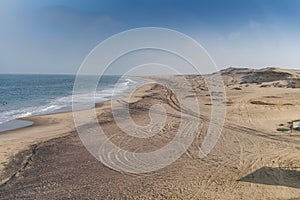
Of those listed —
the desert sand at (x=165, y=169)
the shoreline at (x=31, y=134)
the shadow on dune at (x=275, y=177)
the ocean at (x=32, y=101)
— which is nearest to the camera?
the desert sand at (x=165, y=169)

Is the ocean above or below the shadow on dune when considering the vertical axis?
below

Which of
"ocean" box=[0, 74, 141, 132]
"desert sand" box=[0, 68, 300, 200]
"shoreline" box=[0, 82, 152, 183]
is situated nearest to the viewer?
"desert sand" box=[0, 68, 300, 200]

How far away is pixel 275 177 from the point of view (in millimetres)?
7125

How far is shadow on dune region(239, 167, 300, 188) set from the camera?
678cm

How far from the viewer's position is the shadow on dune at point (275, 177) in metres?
6.78

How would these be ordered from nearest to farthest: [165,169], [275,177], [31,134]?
1. [275,177]
2. [165,169]
3. [31,134]

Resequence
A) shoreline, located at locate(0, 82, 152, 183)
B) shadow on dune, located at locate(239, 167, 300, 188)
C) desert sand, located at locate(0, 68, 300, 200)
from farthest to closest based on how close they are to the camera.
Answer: shoreline, located at locate(0, 82, 152, 183), shadow on dune, located at locate(239, 167, 300, 188), desert sand, located at locate(0, 68, 300, 200)

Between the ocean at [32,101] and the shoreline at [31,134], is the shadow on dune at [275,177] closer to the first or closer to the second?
the shoreline at [31,134]

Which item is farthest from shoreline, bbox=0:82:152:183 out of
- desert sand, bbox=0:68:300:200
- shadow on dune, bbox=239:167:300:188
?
shadow on dune, bbox=239:167:300:188

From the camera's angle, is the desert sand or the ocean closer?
the desert sand

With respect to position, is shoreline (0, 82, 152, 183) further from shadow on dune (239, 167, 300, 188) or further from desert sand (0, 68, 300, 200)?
shadow on dune (239, 167, 300, 188)

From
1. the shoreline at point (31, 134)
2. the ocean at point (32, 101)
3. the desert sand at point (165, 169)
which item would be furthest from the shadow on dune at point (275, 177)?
the ocean at point (32, 101)

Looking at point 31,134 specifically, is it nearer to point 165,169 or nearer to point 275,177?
point 165,169

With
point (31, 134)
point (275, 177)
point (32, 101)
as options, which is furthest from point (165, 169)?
point (32, 101)
